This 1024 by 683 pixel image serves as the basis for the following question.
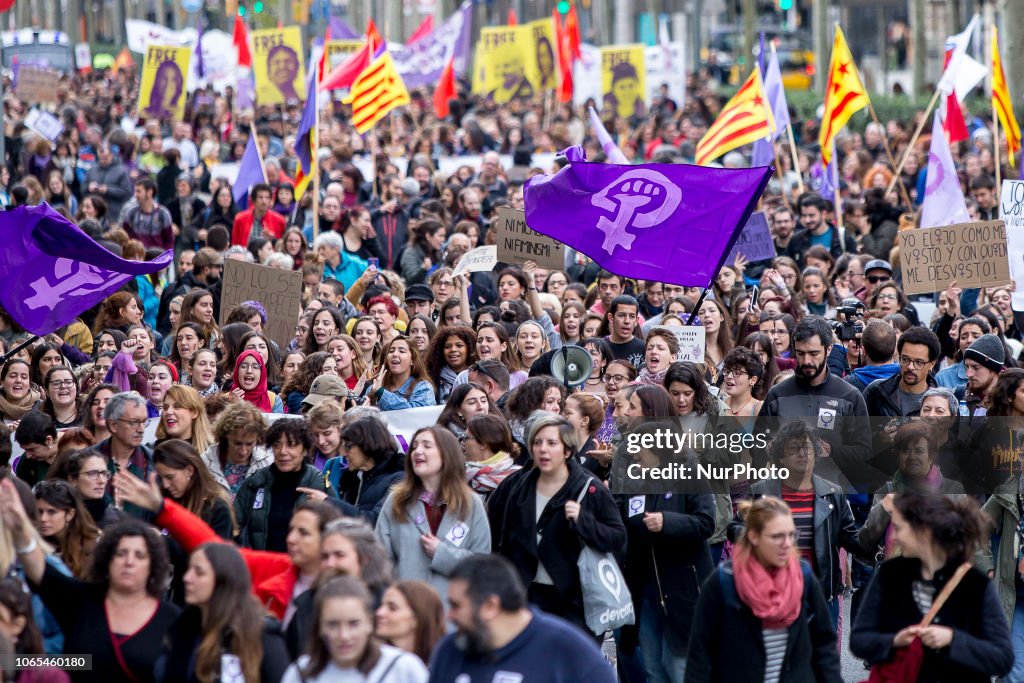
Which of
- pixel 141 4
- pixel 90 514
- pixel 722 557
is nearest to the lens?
pixel 90 514

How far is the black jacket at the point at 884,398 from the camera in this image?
874 centimetres

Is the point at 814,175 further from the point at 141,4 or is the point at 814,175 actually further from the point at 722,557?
the point at 141,4

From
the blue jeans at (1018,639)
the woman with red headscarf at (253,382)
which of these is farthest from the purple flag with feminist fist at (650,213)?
the blue jeans at (1018,639)

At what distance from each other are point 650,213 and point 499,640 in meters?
4.50

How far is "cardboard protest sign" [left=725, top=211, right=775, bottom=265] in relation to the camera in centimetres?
1299

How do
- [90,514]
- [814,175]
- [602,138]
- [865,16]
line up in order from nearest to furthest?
[90,514] < [602,138] < [814,175] < [865,16]

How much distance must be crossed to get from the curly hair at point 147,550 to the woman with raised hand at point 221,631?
0.95 ft

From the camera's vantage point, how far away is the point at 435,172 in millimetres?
20422

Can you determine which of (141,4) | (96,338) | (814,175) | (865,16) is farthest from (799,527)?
(141,4)

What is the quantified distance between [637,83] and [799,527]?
18817 millimetres

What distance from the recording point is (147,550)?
561 cm

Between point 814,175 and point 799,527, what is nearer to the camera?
point 799,527

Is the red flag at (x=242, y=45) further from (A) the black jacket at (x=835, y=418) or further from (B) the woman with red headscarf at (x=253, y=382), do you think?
(A) the black jacket at (x=835, y=418)

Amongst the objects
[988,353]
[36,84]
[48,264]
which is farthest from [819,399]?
[36,84]
